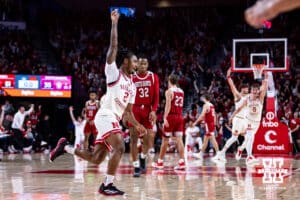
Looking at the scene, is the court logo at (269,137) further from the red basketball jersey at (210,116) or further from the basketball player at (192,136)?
the basketball player at (192,136)

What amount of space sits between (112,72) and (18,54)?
18.7 metres

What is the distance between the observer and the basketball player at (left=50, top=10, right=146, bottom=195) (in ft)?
22.0

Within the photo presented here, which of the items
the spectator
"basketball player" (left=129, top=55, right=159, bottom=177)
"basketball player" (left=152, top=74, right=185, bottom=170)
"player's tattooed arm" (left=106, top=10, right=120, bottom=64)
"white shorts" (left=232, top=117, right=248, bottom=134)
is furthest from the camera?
the spectator

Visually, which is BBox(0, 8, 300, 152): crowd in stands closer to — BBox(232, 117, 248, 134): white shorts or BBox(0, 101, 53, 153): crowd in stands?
BBox(0, 101, 53, 153): crowd in stands

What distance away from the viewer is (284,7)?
2275 mm

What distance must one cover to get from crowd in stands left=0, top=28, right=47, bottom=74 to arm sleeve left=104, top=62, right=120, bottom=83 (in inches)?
639

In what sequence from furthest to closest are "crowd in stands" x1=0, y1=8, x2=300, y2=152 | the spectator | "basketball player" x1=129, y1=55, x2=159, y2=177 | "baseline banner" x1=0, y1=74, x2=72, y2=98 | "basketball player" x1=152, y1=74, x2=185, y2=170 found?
"crowd in stands" x1=0, y1=8, x2=300, y2=152
"baseline banner" x1=0, y1=74, x2=72, y2=98
the spectator
"basketball player" x1=152, y1=74, x2=185, y2=170
"basketball player" x1=129, y1=55, x2=159, y2=177

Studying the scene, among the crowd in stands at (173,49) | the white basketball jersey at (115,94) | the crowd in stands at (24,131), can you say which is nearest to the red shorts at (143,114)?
the white basketball jersey at (115,94)

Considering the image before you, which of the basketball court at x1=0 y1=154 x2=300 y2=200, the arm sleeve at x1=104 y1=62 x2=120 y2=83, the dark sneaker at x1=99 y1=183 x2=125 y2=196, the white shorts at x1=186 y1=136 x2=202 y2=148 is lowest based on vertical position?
the white shorts at x1=186 y1=136 x2=202 y2=148

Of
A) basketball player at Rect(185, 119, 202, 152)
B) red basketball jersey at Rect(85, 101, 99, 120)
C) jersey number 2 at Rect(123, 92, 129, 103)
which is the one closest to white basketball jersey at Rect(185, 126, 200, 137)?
basketball player at Rect(185, 119, 202, 152)

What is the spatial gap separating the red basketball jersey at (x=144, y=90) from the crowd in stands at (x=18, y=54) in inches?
540

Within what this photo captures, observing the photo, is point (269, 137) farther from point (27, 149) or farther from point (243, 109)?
point (27, 149)

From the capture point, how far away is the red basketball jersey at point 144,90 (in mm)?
9656

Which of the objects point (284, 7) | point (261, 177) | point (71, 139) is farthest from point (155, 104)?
point (71, 139)
